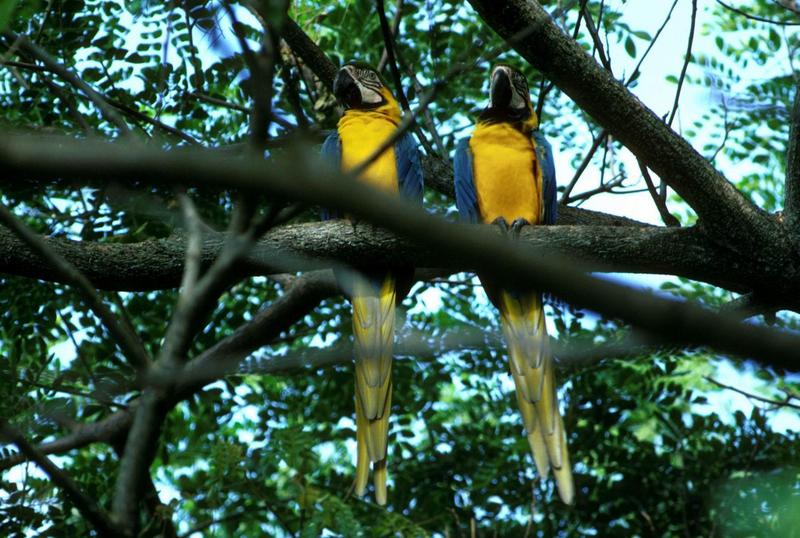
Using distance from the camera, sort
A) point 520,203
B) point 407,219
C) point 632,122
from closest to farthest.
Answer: point 407,219 < point 632,122 < point 520,203

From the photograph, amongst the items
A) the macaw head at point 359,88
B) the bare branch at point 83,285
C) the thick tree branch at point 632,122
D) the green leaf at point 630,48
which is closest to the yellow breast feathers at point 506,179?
the macaw head at point 359,88

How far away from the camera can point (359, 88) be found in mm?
3760

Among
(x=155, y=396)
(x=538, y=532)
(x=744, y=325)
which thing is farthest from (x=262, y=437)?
(x=744, y=325)

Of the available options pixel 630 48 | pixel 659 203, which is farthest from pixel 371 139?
pixel 630 48

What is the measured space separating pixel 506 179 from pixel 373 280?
0.72m

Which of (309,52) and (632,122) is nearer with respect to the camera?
(632,122)

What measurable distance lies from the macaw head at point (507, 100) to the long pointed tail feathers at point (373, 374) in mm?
990

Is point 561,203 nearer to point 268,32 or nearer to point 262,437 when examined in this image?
point 262,437

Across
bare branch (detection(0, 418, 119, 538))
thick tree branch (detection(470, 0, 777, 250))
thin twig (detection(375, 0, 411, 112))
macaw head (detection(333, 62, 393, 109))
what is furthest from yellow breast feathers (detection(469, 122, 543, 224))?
bare branch (detection(0, 418, 119, 538))

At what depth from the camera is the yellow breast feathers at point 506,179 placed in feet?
11.1

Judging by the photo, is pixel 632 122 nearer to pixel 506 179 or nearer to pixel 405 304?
pixel 506 179

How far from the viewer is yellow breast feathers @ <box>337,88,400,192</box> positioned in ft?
11.1

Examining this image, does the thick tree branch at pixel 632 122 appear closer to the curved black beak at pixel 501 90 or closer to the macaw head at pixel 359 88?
the curved black beak at pixel 501 90

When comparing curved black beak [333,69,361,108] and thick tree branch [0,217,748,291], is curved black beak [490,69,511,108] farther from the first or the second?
thick tree branch [0,217,748,291]
